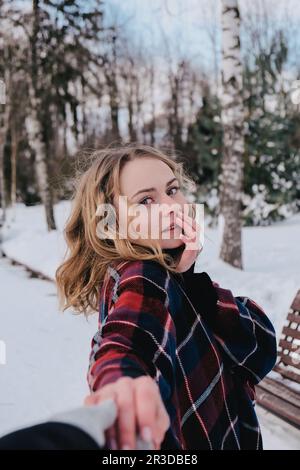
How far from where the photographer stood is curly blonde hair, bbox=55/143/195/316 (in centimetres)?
123

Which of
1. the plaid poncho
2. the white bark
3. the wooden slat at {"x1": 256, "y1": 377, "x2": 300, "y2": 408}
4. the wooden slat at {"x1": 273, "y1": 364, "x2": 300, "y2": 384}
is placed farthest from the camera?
the white bark

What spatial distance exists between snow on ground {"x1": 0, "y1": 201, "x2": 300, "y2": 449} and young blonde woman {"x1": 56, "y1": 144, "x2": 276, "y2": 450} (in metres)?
0.95

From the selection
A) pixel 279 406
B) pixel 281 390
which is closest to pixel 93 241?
pixel 279 406

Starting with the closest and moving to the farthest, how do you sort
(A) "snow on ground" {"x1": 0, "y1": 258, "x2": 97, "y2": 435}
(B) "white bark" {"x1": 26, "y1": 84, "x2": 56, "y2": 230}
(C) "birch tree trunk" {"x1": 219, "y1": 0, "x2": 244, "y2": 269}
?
(A) "snow on ground" {"x1": 0, "y1": 258, "x2": 97, "y2": 435}, (C) "birch tree trunk" {"x1": 219, "y1": 0, "x2": 244, "y2": 269}, (B) "white bark" {"x1": 26, "y1": 84, "x2": 56, "y2": 230}

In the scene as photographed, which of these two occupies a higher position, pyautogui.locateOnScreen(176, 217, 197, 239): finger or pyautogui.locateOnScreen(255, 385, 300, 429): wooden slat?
pyautogui.locateOnScreen(176, 217, 197, 239): finger

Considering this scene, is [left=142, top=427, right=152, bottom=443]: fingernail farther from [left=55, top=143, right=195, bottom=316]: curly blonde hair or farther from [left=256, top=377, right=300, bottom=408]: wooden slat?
[left=256, top=377, right=300, bottom=408]: wooden slat

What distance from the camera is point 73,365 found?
4.03 meters

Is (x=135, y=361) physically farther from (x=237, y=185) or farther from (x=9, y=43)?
(x=9, y=43)

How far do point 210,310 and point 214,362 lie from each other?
13cm

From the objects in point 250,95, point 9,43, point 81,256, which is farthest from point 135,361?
point 9,43

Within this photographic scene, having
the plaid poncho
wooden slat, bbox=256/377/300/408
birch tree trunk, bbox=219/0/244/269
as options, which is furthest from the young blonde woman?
birch tree trunk, bbox=219/0/244/269

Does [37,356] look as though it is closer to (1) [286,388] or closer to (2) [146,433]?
(1) [286,388]

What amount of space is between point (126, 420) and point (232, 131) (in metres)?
6.66

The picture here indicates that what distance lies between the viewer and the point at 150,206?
3.90 ft
